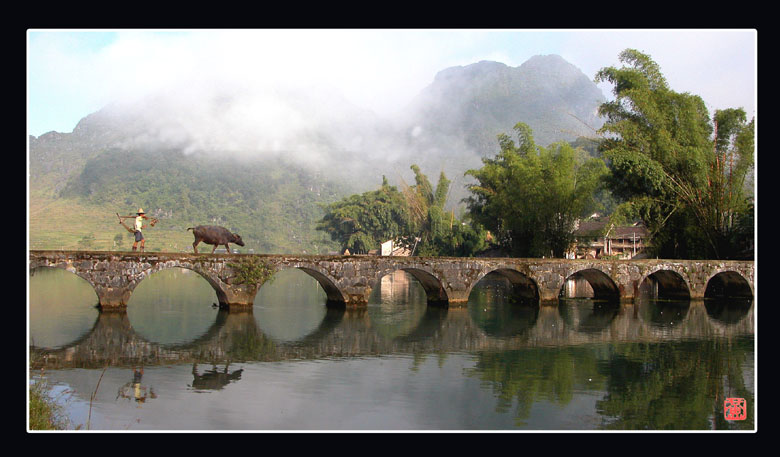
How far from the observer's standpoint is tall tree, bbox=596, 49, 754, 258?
Result: 3020cm

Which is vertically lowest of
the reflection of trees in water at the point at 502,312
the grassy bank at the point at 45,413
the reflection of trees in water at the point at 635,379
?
the reflection of trees in water at the point at 502,312

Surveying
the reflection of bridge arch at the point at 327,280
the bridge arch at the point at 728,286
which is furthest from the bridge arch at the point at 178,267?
the bridge arch at the point at 728,286

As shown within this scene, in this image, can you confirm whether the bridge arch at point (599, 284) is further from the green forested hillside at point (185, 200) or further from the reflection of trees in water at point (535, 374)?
the green forested hillside at point (185, 200)

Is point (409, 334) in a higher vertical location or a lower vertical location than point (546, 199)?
lower

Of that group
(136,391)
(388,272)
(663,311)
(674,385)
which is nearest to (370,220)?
(663,311)

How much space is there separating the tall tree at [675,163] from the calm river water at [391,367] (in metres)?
6.56

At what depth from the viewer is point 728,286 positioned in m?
31.3

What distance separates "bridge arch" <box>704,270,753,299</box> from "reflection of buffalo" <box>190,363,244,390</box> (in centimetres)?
2395

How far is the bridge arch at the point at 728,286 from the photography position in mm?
30469

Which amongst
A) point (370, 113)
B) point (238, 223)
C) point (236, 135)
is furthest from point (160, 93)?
point (238, 223)

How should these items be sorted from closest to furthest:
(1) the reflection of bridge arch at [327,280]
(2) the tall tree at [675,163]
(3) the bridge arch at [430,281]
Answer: (1) the reflection of bridge arch at [327,280], (3) the bridge arch at [430,281], (2) the tall tree at [675,163]

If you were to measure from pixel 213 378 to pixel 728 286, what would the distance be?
26196 millimetres

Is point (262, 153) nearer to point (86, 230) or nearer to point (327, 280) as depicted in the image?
point (86, 230)

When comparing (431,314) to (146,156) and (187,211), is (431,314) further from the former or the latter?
(146,156)
